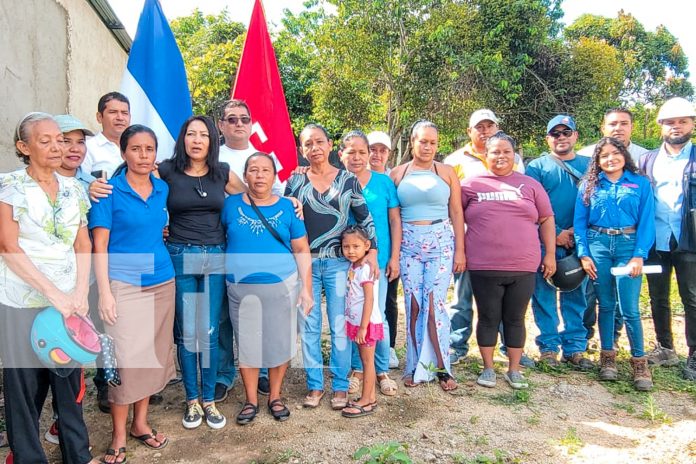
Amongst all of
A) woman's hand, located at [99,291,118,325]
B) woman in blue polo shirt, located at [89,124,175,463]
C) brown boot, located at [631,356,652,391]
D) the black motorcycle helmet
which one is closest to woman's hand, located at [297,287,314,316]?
woman in blue polo shirt, located at [89,124,175,463]

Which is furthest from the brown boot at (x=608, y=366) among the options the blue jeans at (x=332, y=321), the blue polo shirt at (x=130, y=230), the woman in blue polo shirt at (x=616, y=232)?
the blue polo shirt at (x=130, y=230)

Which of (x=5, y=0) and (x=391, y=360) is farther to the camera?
(x=391, y=360)

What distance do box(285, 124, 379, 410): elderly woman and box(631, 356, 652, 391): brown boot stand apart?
2225 mm

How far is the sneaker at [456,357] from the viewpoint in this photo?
4305 millimetres

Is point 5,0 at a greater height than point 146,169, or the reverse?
point 5,0

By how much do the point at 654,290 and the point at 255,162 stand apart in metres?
3.43

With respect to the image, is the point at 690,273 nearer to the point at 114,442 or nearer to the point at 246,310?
the point at 246,310

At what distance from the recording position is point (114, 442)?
9.23ft

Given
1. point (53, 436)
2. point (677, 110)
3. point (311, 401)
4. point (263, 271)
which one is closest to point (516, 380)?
point (311, 401)

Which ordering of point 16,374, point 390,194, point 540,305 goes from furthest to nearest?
point 540,305, point 390,194, point 16,374

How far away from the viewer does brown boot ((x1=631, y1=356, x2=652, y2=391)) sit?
3812 mm

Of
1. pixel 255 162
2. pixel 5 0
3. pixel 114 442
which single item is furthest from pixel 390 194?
pixel 5 0

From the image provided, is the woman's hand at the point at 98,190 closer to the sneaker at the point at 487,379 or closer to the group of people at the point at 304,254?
the group of people at the point at 304,254

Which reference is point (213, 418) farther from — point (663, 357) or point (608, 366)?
point (663, 357)
